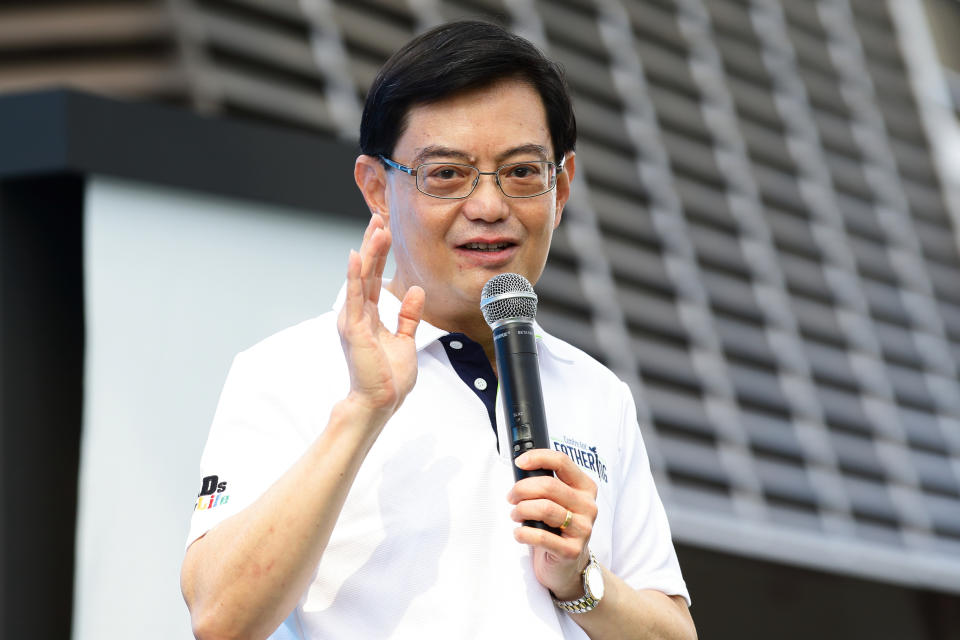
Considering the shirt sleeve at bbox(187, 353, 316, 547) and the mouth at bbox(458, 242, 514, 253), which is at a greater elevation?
the mouth at bbox(458, 242, 514, 253)

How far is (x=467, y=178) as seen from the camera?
6.95ft

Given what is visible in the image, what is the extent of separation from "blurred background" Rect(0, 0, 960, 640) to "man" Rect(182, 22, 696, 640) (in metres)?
1.44

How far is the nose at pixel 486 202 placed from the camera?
6.87 feet

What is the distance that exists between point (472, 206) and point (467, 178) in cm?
5

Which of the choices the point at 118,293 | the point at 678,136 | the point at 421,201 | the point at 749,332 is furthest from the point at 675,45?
the point at 421,201

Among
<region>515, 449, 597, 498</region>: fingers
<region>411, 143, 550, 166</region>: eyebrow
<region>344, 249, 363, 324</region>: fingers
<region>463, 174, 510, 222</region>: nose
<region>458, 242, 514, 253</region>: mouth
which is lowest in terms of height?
<region>515, 449, 597, 498</region>: fingers

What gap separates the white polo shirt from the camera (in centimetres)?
195

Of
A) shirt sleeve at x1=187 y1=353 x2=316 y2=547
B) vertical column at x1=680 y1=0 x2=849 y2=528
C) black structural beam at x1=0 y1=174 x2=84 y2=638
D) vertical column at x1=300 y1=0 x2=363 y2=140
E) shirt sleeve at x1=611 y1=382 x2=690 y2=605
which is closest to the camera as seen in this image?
shirt sleeve at x1=187 y1=353 x2=316 y2=547

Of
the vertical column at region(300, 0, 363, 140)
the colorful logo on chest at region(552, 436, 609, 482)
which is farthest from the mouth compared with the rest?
the vertical column at region(300, 0, 363, 140)

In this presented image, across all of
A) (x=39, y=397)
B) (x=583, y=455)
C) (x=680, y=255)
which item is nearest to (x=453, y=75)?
(x=583, y=455)

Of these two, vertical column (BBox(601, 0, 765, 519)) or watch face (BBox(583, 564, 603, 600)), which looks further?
vertical column (BBox(601, 0, 765, 519))

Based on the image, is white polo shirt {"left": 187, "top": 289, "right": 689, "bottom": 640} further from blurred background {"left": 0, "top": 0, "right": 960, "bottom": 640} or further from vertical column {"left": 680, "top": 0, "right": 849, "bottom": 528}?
vertical column {"left": 680, "top": 0, "right": 849, "bottom": 528}

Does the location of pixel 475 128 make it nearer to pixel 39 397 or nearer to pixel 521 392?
pixel 521 392

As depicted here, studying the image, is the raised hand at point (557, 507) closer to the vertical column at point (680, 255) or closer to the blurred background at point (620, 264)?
the blurred background at point (620, 264)
